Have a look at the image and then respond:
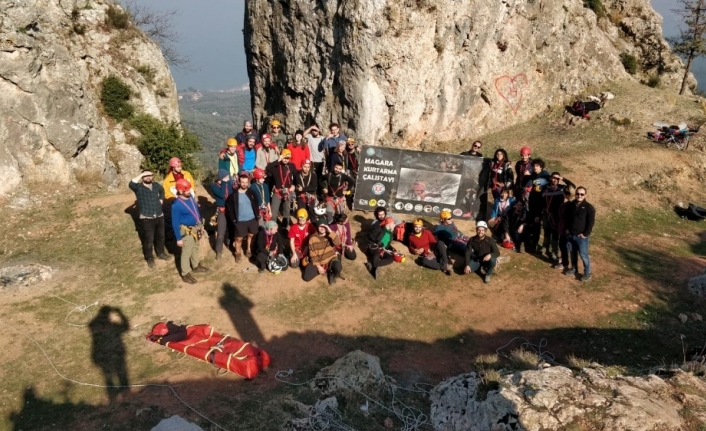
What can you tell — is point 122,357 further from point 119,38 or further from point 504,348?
point 119,38

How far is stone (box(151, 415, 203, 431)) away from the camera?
598 cm

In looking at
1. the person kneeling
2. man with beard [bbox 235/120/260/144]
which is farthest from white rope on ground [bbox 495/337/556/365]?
man with beard [bbox 235/120/260/144]

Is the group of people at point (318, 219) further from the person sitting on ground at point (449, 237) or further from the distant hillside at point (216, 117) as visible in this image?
the distant hillside at point (216, 117)

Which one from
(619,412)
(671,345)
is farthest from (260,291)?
(671,345)

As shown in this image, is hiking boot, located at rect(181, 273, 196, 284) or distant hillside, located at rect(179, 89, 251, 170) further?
Answer: distant hillside, located at rect(179, 89, 251, 170)

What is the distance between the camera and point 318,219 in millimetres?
12266

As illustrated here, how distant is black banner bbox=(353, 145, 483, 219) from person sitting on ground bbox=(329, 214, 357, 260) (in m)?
2.61

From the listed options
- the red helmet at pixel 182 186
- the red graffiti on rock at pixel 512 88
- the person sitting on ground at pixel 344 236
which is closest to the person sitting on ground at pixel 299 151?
the person sitting on ground at pixel 344 236

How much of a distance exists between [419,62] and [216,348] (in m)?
14.8

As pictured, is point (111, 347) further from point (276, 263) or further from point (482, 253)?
point (482, 253)

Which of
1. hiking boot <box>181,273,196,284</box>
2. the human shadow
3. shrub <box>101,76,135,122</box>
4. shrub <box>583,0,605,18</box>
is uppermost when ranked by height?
shrub <box>583,0,605,18</box>

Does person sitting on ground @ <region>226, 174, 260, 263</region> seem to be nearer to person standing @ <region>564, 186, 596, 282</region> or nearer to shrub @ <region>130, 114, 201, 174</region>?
shrub @ <region>130, 114, 201, 174</region>

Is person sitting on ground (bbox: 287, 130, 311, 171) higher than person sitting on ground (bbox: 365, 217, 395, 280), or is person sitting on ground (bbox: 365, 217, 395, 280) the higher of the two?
person sitting on ground (bbox: 287, 130, 311, 171)

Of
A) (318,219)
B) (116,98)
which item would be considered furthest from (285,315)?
(116,98)
